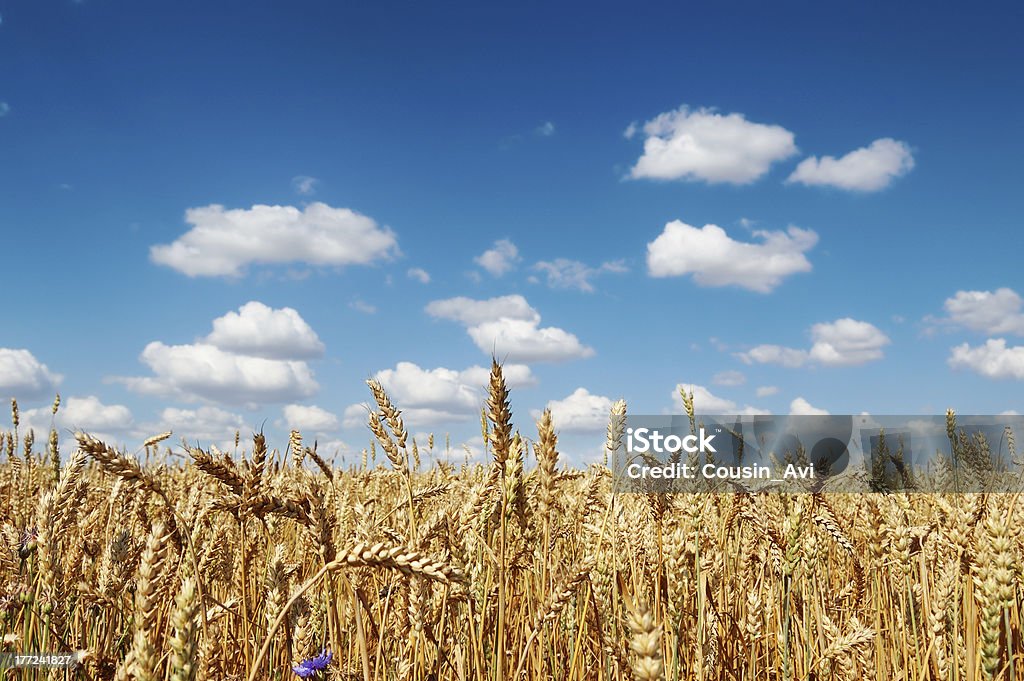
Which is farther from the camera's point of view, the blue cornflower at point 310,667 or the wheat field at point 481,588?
the blue cornflower at point 310,667

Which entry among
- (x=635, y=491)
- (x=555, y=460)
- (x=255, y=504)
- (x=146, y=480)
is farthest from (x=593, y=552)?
(x=635, y=491)

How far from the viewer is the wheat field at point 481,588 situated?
1816mm

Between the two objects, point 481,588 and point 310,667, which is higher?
point 481,588

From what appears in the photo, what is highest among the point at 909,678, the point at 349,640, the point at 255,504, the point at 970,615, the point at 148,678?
the point at 255,504

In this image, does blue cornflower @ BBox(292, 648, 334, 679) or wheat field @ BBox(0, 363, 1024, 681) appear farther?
blue cornflower @ BBox(292, 648, 334, 679)

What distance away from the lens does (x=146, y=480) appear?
1697 millimetres

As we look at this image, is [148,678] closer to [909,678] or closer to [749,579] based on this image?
[909,678]

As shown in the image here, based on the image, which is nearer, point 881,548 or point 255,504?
point 255,504

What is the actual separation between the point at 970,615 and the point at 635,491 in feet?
8.11

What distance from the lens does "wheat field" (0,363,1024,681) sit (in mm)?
1816

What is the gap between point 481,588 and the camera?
2.32 m

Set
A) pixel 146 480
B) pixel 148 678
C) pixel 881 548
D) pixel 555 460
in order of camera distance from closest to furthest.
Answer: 1. pixel 148 678
2. pixel 146 480
3. pixel 555 460
4. pixel 881 548

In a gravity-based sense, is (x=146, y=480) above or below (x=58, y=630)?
above

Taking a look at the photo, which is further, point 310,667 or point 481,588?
point 481,588
